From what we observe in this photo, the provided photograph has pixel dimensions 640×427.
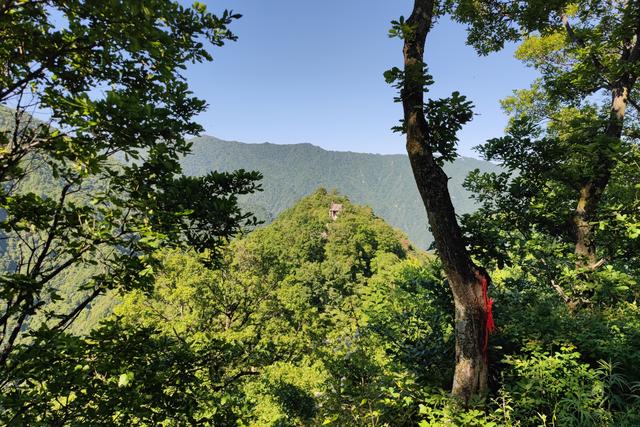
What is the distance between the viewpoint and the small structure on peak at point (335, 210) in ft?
244

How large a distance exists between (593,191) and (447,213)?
493 cm

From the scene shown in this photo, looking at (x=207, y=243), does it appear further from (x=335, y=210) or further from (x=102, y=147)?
(x=335, y=210)

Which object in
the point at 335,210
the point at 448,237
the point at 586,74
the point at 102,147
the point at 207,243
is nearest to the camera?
the point at 102,147

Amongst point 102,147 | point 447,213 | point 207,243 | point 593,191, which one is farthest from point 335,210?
point 102,147

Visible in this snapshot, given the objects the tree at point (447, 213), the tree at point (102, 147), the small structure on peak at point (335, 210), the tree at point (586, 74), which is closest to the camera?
the tree at point (102, 147)

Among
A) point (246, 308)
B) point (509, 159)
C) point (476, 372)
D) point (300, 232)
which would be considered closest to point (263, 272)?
point (246, 308)

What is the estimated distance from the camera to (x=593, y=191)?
711 cm

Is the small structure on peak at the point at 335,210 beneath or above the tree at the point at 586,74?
beneath

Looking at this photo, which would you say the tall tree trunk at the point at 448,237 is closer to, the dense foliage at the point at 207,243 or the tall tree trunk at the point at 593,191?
the dense foliage at the point at 207,243

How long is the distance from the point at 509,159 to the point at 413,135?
451cm

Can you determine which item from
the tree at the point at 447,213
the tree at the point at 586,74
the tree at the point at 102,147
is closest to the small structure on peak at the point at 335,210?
the tree at the point at 586,74

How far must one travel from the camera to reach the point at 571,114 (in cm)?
1504

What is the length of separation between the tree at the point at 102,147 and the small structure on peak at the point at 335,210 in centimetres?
6934

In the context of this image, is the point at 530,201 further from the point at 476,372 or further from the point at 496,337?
the point at 476,372
